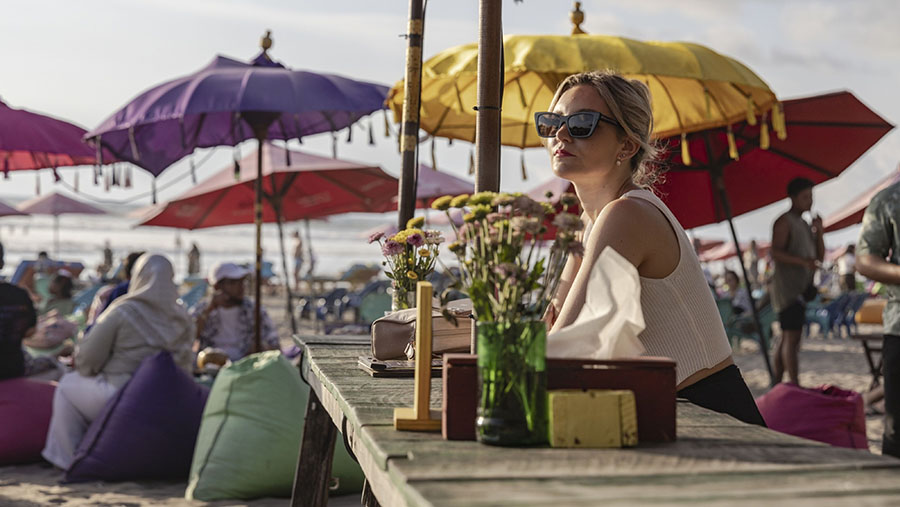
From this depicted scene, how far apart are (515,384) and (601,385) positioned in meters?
0.13

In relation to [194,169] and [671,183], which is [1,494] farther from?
[671,183]

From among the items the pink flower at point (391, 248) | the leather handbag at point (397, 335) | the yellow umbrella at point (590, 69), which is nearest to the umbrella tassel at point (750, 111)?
the yellow umbrella at point (590, 69)

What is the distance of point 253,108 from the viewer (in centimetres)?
517

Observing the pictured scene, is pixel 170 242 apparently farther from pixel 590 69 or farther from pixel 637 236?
pixel 637 236

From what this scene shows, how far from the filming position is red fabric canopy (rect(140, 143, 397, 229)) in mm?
8500

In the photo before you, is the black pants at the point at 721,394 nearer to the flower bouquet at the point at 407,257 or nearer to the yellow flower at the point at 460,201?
the flower bouquet at the point at 407,257

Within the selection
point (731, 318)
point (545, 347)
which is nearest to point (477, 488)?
point (545, 347)

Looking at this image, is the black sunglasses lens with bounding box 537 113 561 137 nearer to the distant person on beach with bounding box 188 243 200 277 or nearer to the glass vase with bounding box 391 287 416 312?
the glass vase with bounding box 391 287 416 312

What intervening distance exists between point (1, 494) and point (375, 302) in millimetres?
5798

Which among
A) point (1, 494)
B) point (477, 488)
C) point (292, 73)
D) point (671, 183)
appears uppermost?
point (292, 73)

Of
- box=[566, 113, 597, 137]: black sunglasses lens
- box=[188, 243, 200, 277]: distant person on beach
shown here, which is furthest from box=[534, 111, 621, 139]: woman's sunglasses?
box=[188, 243, 200, 277]: distant person on beach

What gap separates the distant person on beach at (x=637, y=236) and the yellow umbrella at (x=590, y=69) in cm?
202

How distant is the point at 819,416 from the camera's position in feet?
11.8

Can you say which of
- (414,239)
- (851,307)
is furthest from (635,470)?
(851,307)
